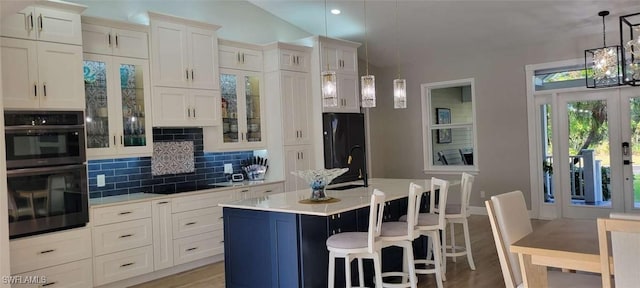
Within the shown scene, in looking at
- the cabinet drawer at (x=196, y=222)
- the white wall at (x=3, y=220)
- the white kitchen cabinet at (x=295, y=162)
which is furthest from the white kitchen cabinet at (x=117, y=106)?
the white kitchen cabinet at (x=295, y=162)

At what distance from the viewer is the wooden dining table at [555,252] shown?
224cm

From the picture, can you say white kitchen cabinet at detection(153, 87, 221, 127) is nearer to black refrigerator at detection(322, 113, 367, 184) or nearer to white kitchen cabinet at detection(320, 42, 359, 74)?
black refrigerator at detection(322, 113, 367, 184)

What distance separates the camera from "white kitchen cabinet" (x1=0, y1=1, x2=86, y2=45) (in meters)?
3.60

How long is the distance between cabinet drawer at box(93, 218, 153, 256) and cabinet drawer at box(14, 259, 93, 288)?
16 cm

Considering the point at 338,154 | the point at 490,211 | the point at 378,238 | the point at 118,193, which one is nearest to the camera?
the point at 490,211

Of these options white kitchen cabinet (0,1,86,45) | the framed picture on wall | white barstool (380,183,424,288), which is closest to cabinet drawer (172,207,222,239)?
white kitchen cabinet (0,1,86,45)

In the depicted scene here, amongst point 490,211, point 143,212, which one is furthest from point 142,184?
point 490,211

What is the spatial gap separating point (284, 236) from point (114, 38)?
8.45 feet

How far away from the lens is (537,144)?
266 inches

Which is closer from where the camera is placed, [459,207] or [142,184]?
[459,207]

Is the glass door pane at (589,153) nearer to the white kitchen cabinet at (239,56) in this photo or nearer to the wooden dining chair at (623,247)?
the white kitchen cabinet at (239,56)

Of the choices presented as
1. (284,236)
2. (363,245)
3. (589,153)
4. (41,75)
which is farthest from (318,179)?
(589,153)

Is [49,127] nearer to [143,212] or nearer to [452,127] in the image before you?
[143,212]

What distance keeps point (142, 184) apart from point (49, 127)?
1.33 meters
